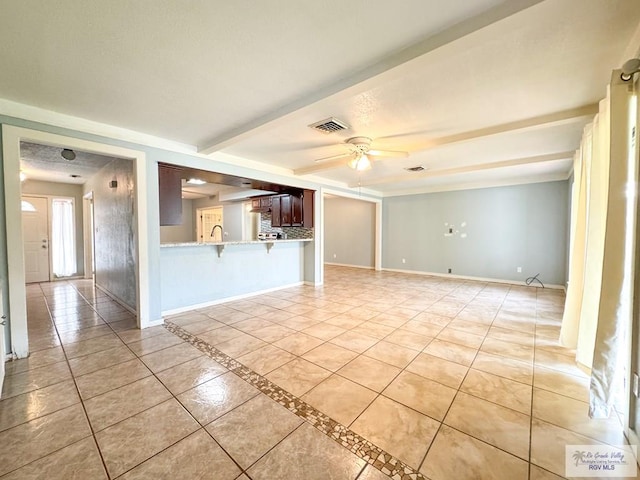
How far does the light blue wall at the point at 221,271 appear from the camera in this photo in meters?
3.94

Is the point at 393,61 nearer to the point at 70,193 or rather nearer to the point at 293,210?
the point at 293,210

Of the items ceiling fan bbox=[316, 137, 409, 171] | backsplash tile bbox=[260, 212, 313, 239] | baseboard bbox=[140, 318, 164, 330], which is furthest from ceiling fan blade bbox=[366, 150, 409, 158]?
baseboard bbox=[140, 318, 164, 330]

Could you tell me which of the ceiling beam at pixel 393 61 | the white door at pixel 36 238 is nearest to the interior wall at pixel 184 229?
the white door at pixel 36 238

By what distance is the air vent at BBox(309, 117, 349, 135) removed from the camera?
280cm

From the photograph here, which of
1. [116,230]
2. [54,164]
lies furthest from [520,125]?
[54,164]

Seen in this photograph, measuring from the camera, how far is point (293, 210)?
5945mm

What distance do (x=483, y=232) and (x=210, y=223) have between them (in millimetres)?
8430

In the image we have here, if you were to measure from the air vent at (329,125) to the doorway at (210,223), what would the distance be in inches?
264

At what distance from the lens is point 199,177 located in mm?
4246

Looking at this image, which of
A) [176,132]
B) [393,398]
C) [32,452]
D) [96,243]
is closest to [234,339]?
[32,452]

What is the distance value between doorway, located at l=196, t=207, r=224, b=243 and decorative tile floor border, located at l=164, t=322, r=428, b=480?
Answer: 6965 millimetres

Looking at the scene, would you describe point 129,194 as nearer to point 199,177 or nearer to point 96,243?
point 199,177

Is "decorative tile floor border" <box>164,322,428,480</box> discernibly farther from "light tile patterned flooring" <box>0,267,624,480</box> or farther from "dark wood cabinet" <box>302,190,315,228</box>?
"dark wood cabinet" <box>302,190,315,228</box>

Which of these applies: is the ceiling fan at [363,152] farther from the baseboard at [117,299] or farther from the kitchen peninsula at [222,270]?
the baseboard at [117,299]
